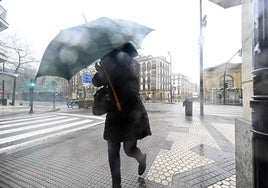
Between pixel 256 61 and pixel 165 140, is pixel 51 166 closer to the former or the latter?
pixel 165 140

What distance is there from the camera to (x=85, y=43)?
192 cm

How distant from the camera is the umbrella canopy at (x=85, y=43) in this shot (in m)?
1.90

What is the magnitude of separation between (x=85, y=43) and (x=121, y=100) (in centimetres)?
73

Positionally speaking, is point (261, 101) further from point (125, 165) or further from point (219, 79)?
point (219, 79)

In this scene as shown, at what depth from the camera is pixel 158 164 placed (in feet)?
10.8

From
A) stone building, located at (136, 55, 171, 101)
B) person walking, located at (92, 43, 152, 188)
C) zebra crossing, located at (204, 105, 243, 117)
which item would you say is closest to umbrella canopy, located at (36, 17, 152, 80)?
person walking, located at (92, 43, 152, 188)

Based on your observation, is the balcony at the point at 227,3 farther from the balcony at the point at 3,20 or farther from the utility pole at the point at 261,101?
the balcony at the point at 3,20

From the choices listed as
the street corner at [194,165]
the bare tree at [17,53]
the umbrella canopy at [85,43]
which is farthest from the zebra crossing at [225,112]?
the bare tree at [17,53]

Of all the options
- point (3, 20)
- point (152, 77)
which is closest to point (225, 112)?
point (3, 20)

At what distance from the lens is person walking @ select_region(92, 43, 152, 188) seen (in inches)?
79.4

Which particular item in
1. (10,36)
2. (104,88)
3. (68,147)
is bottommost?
(68,147)

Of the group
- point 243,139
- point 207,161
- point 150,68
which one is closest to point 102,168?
point 207,161

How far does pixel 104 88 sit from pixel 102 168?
5.82 feet

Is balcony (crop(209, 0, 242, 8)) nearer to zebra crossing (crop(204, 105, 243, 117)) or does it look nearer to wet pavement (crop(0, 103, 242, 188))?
wet pavement (crop(0, 103, 242, 188))
